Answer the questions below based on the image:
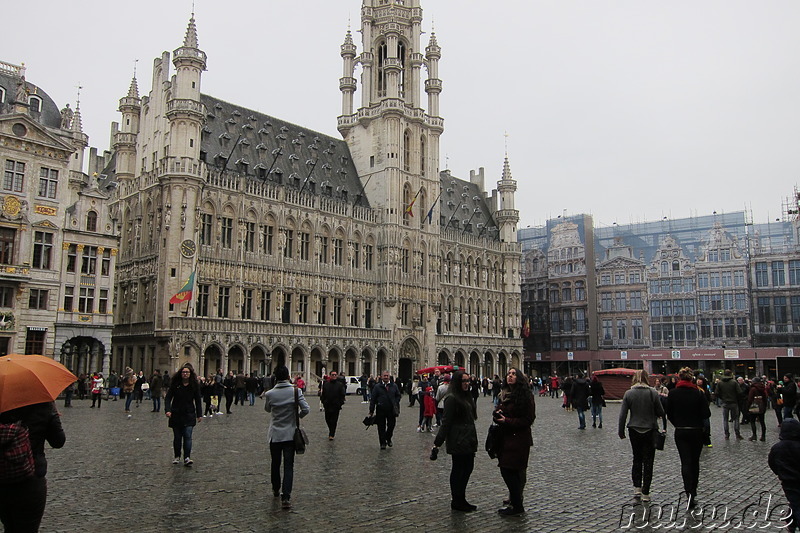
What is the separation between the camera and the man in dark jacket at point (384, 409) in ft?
54.3

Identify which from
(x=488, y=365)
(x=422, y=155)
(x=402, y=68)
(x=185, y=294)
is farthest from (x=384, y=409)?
(x=488, y=365)

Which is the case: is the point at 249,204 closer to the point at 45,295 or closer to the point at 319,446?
the point at 45,295

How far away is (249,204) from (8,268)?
1784 cm

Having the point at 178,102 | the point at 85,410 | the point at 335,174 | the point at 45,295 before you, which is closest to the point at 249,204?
the point at 178,102

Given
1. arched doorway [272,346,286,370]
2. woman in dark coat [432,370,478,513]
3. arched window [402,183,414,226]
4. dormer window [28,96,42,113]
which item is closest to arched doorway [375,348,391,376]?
arched doorway [272,346,286,370]

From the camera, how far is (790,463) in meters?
7.12

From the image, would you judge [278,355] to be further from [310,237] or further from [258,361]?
[310,237]

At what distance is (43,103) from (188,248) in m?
12.1

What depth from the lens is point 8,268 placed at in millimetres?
37000

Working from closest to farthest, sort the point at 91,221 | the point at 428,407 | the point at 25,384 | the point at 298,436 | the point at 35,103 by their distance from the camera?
the point at 25,384
the point at 298,436
the point at 428,407
the point at 35,103
the point at 91,221

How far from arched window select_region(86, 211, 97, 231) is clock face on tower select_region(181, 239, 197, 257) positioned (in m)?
5.89

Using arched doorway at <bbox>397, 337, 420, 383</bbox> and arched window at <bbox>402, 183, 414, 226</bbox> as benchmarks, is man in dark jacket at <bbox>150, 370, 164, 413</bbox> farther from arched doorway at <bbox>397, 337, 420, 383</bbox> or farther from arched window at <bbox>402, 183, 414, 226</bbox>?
arched window at <bbox>402, 183, 414, 226</bbox>

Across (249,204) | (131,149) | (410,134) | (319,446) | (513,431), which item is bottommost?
(319,446)

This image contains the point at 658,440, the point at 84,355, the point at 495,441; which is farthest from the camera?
the point at 84,355
